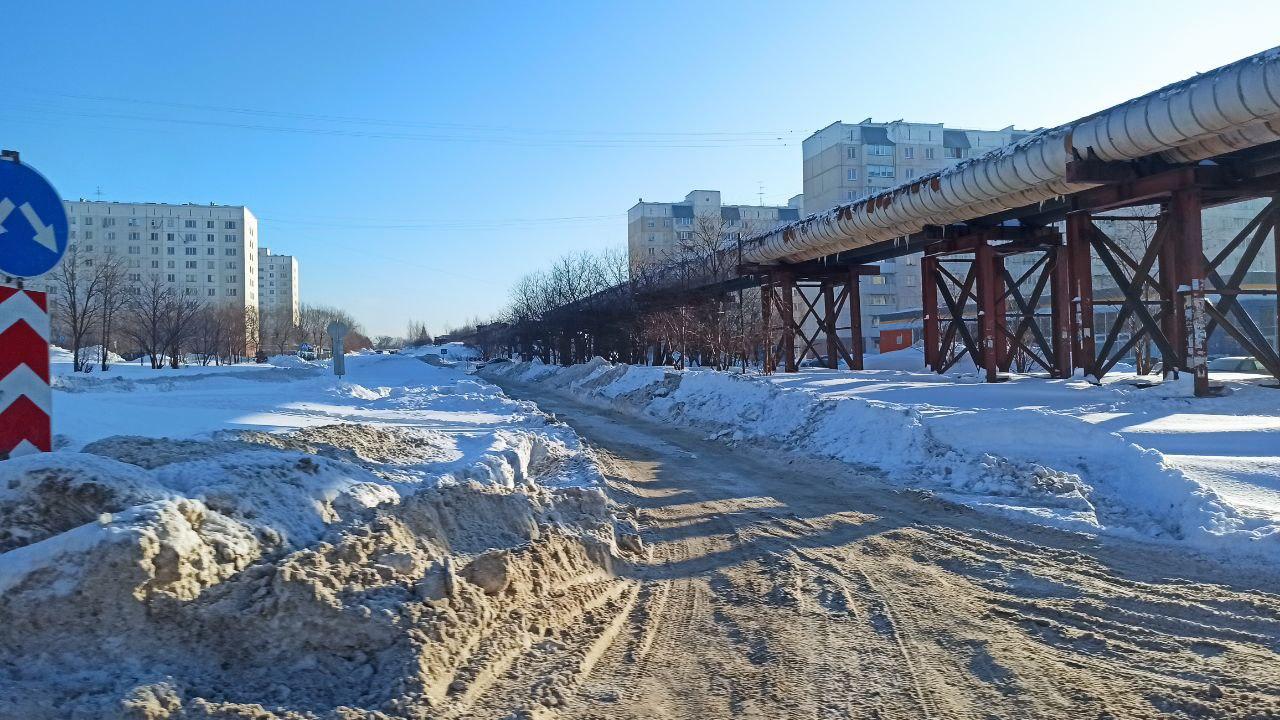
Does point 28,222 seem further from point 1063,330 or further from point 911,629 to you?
point 1063,330

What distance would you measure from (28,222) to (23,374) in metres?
0.94

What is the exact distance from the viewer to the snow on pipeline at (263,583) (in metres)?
3.63

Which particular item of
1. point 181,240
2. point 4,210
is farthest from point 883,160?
point 181,240

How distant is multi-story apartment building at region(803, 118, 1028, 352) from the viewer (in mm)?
81938

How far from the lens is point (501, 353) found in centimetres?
9888

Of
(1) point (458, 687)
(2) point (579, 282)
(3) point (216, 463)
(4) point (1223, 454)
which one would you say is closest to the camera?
(1) point (458, 687)

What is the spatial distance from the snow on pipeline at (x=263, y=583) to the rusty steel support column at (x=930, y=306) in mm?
21314

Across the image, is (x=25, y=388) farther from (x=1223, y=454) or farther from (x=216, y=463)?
(x=1223, y=454)

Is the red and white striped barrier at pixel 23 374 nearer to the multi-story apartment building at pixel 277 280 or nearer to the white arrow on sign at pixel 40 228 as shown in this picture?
the white arrow on sign at pixel 40 228

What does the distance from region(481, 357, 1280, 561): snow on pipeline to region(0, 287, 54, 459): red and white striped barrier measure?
339 inches

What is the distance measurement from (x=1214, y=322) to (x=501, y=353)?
87.2 meters

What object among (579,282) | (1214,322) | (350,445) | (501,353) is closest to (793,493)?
(350,445)

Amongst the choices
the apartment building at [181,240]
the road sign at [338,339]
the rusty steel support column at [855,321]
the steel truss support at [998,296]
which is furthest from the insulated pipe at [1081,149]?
the apartment building at [181,240]

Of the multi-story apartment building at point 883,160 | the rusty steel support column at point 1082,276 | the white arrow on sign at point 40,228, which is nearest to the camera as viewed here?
the white arrow on sign at point 40,228
